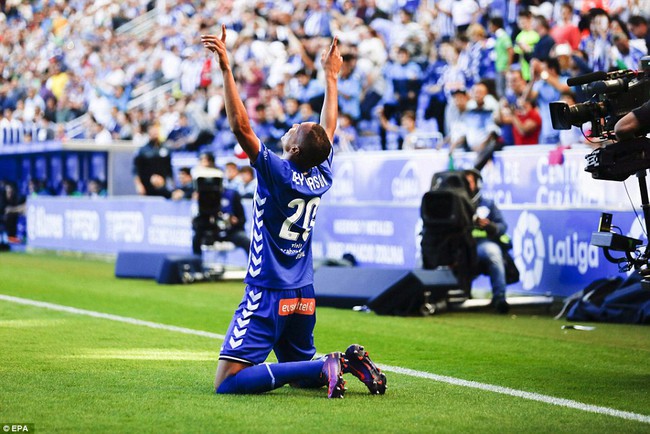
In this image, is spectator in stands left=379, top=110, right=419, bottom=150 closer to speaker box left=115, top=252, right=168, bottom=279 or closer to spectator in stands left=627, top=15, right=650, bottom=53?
spectator in stands left=627, top=15, right=650, bottom=53

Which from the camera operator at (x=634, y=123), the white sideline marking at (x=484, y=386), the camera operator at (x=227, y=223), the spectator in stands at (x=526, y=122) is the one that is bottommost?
the white sideline marking at (x=484, y=386)

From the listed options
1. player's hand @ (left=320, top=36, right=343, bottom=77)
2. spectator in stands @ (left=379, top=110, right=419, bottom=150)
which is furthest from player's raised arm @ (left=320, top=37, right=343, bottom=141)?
spectator in stands @ (left=379, top=110, right=419, bottom=150)

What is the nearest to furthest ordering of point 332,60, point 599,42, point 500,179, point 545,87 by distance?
1. point 332,60
2. point 500,179
3. point 599,42
4. point 545,87

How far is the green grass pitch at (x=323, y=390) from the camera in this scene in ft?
19.2

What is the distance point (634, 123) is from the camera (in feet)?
22.1

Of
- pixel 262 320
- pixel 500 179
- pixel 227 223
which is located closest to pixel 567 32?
pixel 500 179

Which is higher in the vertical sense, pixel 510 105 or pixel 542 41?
pixel 542 41

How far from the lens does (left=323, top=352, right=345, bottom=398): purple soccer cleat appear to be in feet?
21.1

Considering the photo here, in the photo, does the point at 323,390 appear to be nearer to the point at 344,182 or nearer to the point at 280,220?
the point at 280,220

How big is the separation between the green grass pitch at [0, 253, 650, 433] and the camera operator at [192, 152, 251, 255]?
9.93 feet

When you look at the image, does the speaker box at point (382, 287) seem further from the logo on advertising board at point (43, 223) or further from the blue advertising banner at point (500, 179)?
the logo on advertising board at point (43, 223)

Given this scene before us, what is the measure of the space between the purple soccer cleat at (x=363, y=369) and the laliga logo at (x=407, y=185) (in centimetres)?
964

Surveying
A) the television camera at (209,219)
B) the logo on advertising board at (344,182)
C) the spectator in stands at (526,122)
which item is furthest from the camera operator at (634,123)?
the logo on advertising board at (344,182)
